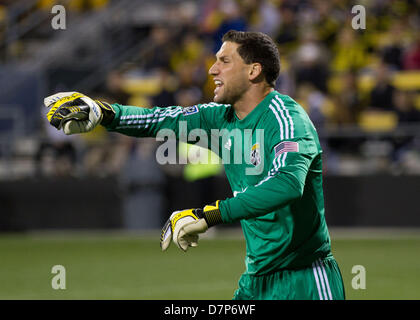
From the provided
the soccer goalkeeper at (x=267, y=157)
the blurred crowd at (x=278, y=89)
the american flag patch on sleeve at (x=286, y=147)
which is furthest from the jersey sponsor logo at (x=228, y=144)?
the blurred crowd at (x=278, y=89)

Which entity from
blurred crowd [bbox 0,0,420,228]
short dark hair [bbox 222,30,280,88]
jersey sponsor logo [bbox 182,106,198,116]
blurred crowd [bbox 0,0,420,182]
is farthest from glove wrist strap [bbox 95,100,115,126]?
blurred crowd [bbox 0,0,420,182]

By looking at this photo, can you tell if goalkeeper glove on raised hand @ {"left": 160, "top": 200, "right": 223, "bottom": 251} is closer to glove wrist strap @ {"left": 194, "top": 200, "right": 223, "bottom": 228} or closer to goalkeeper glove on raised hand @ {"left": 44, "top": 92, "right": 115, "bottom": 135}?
glove wrist strap @ {"left": 194, "top": 200, "right": 223, "bottom": 228}

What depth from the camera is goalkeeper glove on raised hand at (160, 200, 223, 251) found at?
4.27m

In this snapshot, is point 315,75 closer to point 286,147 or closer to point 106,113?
point 106,113

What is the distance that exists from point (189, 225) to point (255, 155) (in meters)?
0.74

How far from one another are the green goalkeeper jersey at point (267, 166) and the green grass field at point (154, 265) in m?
3.88

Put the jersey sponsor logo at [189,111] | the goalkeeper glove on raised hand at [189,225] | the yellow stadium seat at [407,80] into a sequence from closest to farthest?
the goalkeeper glove on raised hand at [189,225]
the jersey sponsor logo at [189,111]
the yellow stadium seat at [407,80]

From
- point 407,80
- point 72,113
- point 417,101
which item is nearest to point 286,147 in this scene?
point 72,113

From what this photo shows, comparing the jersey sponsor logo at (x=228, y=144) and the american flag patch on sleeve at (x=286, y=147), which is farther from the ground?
the jersey sponsor logo at (x=228, y=144)

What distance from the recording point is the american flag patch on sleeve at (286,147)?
14.5 feet

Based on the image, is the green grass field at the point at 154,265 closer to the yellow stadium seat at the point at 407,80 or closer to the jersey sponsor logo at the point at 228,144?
the yellow stadium seat at the point at 407,80

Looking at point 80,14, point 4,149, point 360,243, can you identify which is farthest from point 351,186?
point 80,14

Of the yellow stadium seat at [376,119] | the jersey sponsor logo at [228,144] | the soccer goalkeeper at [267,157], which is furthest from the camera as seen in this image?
the yellow stadium seat at [376,119]
